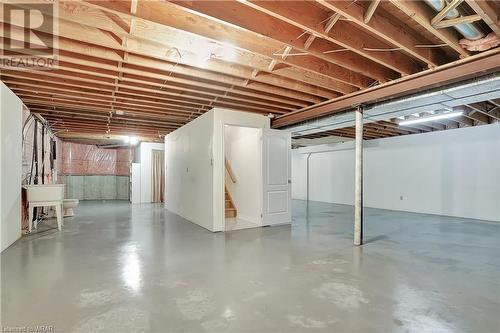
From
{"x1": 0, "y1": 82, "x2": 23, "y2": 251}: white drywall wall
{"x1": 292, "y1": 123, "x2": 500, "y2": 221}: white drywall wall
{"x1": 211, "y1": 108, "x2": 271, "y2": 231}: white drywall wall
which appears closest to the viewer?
{"x1": 0, "y1": 82, "x2": 23, "y2": 251}: white drywall wall

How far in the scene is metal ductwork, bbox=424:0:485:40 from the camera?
2.07m

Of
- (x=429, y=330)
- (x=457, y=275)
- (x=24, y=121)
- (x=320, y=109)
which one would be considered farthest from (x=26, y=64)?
(x=457, y=275)

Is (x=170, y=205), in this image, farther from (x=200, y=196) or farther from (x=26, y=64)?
(x=26, y=64)

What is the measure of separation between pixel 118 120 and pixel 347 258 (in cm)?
614

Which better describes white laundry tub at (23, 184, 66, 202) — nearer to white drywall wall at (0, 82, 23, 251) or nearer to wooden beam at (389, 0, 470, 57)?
white drywall wall at (0, 82, 23, 251)

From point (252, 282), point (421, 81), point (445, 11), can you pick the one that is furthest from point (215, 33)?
point (421, 81)

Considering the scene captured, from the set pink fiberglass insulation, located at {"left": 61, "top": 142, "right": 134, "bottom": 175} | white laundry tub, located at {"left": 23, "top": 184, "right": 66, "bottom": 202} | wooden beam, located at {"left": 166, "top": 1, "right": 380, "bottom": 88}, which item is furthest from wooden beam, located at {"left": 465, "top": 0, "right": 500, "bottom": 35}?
pink fiberglass insulation, located at {"left": 61, "top": 142, "right": 134, "bottom": 175}

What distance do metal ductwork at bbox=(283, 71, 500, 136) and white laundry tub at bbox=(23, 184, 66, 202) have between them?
522cm

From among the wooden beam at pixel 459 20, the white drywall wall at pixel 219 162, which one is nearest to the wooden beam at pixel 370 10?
A: the wooden beam at pixel 459 20

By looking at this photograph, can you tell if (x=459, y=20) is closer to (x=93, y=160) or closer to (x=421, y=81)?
(x=421, y=81)

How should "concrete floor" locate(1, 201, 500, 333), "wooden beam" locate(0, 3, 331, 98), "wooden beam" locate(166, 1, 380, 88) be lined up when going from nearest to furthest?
1. "concrete floor" locate(1, 201, 500, 333)
2. "wooden beam" locate(166, 1, 380, 88)
3. "wooden beam" locate(0, 3, 331, 98)

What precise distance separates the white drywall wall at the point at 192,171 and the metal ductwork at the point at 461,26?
3.66 m

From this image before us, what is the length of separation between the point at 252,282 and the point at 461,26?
3.09 m

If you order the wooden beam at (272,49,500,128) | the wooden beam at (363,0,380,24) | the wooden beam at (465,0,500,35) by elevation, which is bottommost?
the wooden beam at (272,49,500,128)
